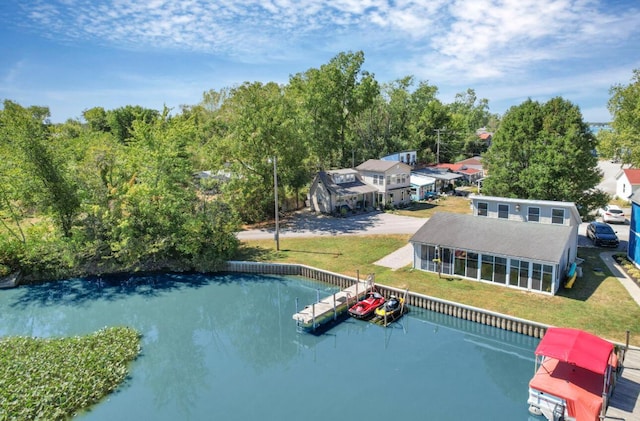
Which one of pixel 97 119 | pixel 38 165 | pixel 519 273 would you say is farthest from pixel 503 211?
pixel 97 119

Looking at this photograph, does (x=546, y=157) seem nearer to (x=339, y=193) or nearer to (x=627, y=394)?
(x=627, y=394)

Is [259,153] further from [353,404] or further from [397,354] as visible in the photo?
[353,404]

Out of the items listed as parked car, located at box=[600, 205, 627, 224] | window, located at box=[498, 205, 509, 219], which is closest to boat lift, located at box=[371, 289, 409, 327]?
window, located at box=[498, 205, 509, 219]

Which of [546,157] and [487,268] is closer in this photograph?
[487,268]

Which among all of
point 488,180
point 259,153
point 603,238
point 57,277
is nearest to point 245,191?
point 259,153

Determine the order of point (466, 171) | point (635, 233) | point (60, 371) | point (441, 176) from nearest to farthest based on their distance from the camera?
point (60, 371) < point (635, 233) < point (441, 176) < point (466, 171)
